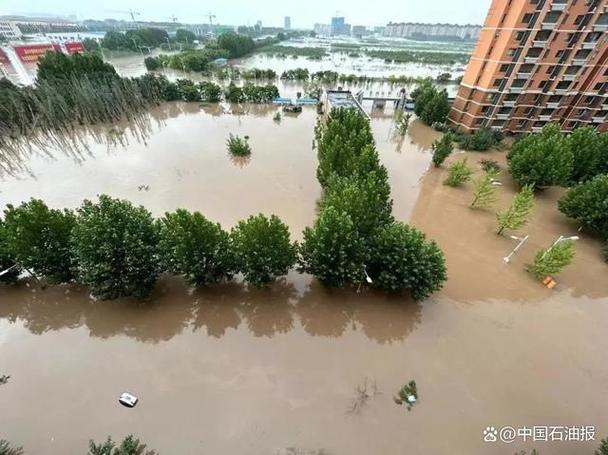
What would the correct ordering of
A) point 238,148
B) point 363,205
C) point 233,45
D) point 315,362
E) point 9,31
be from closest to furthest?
1. point 315,362
2. point 363,205
3. point 238,148
4. point 9,31
5. point 233,45

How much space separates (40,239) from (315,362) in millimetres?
16453

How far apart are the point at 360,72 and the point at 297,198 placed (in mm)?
71084

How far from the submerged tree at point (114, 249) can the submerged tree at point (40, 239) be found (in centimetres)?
122

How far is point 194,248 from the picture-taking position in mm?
15305

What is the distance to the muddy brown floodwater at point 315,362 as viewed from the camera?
1223 cm

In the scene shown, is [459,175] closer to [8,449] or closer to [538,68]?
[538,68]

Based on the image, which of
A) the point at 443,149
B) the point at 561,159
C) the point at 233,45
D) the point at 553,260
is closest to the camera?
the point at 553,260

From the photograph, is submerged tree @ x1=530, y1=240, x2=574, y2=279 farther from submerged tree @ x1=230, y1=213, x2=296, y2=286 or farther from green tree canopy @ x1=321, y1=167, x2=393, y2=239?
submerged tree @ x1=230, y1=213, x2=296, y2=286

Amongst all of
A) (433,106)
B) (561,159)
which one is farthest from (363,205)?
(433,106)

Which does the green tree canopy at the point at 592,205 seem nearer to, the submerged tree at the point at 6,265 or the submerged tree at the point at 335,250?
the submerged tree at the point at 335,250

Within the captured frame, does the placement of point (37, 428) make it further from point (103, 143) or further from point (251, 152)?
point (103, 143)

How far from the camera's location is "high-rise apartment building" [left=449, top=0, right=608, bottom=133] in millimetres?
31562

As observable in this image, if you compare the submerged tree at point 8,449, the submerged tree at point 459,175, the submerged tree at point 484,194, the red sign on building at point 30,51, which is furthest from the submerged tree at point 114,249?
the red sign on building at point 30,51

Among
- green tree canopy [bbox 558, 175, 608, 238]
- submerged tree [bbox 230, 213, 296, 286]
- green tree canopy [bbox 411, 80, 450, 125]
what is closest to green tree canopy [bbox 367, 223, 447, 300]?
submerged tree [bbox 230, 213, 296, 286]
